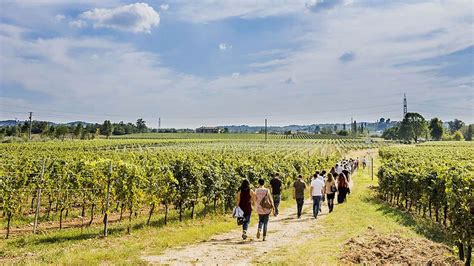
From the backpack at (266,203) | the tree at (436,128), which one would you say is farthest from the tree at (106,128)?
the backpack at (266,203)

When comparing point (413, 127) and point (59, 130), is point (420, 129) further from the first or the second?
point (59, 130)

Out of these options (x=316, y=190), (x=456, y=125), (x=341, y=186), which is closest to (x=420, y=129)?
(x=456, y=125)

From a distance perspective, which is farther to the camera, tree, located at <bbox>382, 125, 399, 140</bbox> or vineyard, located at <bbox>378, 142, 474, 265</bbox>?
tree, located at <bbox>382, 125, 399, 140</bbox>

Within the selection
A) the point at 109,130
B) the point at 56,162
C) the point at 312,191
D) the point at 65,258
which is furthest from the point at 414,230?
the point at 109,130

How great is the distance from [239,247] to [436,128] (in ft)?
477

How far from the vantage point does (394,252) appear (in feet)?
34.2

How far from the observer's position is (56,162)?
19.8 m

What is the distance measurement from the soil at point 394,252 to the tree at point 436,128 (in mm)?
141578

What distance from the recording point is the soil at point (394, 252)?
9856 mm

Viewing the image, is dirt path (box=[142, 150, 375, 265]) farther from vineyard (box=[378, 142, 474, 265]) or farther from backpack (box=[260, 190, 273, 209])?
vineyard (box=[378, 142, 474, 265])

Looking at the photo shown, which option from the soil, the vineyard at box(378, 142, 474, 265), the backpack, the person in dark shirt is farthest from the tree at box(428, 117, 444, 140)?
the backpack

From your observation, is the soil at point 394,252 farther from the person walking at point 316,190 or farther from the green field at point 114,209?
the person walking at point 316,190

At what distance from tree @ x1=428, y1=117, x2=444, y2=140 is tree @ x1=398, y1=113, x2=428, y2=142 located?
583 centimetres

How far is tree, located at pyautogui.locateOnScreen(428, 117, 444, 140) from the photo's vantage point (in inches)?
5370
